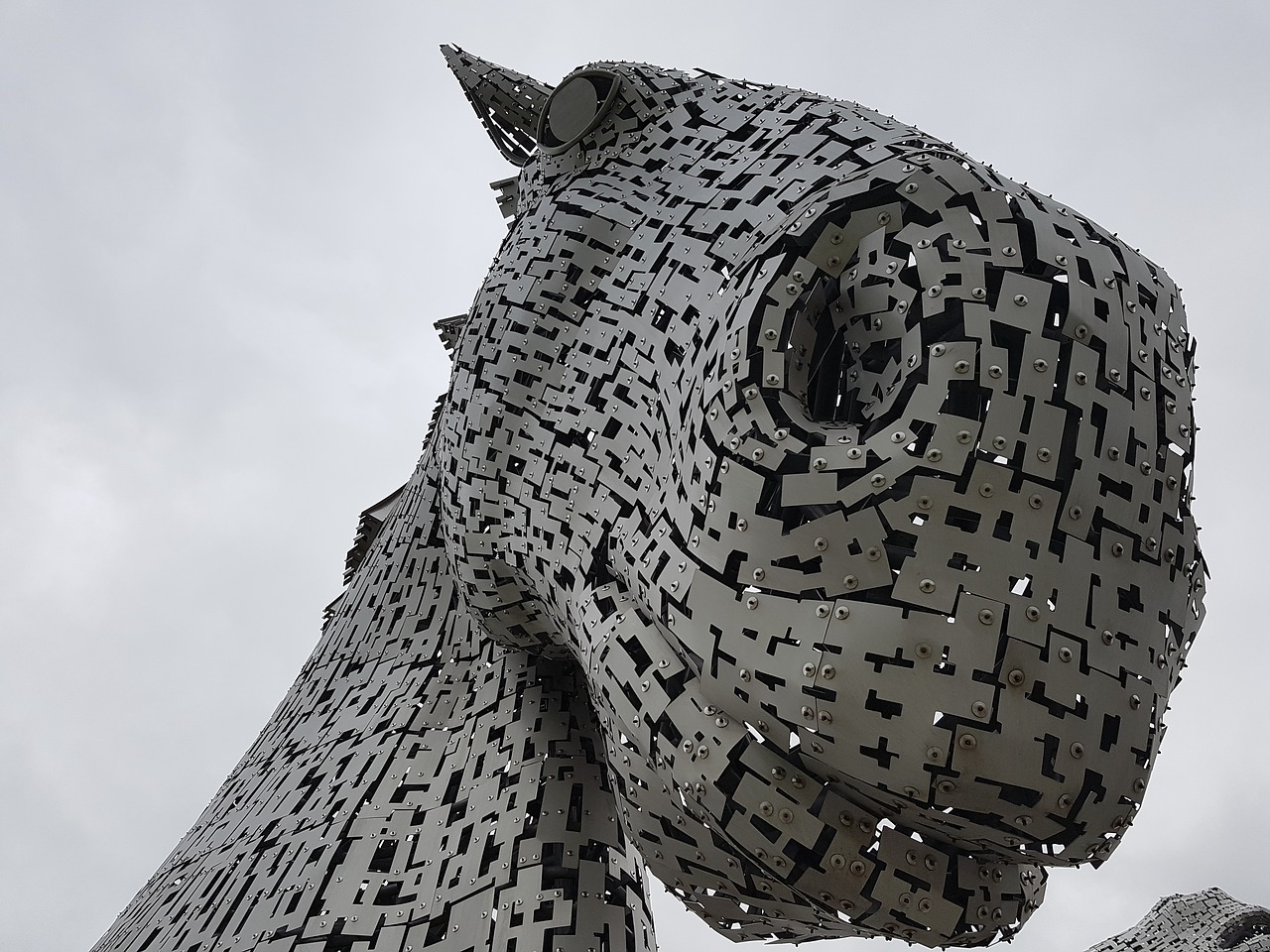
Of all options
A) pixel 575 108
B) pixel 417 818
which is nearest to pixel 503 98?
pixel 575 108

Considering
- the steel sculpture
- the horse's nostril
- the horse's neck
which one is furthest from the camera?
the horse's neck

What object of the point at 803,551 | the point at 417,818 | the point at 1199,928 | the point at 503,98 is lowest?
the point at 1199,928

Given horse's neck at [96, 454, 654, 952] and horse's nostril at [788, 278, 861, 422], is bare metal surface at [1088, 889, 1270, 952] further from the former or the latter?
horse's nostril at [788, 278, 861, 422]

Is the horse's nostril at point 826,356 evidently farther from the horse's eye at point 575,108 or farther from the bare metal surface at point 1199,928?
the bare metal surface at point 1199,928

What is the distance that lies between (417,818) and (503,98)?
2.03 meters

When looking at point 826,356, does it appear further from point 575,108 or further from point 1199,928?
point 1199,928

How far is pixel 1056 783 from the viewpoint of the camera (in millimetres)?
1237

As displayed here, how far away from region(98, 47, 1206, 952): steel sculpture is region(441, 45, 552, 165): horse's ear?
2.26 ft

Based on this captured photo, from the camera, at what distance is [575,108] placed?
253 cm

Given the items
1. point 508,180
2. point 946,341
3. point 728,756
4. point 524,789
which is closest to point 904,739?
point 728,756

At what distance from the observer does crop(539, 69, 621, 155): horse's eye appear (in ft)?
8.20

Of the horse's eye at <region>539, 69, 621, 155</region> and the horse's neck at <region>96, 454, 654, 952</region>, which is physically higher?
the horse's eye at <region>539, 69, 621, 155</region>

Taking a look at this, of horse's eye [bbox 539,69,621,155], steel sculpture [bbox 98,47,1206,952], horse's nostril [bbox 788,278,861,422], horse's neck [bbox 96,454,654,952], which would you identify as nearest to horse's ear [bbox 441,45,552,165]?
horse's eye [bbox 539,69,621,155]

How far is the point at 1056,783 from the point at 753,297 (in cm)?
81
